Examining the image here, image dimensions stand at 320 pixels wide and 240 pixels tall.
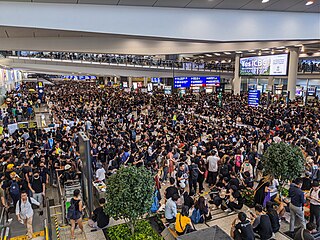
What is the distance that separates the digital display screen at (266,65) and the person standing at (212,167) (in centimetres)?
1221

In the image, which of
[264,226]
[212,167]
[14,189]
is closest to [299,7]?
[212,167]

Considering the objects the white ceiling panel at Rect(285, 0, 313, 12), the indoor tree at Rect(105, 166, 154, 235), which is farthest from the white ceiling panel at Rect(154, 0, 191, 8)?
the indoor tree at Rect(105, 166, 154, 235)

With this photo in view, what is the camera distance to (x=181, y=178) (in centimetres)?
879

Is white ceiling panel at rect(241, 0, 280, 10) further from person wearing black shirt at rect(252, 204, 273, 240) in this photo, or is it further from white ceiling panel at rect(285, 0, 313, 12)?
person wearing black shirt at rect(252, 204, 273, 240)

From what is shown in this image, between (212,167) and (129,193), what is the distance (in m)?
4.73

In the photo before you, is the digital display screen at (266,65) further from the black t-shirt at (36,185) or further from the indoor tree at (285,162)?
the black t-shirt at (36,185)

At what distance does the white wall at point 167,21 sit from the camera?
7.17 m

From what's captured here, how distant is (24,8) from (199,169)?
23.4 ft

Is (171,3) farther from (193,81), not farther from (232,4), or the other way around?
(193,81)

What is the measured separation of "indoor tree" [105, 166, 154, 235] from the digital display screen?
16.4 meters

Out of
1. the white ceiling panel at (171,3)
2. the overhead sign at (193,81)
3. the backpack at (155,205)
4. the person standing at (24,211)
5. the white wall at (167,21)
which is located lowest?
the backpack at (155,205)

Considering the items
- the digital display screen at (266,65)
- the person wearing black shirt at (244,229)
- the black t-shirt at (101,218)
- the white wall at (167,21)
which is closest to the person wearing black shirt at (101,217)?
the black t-shirt at (101,218)

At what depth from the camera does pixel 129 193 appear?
5434mm

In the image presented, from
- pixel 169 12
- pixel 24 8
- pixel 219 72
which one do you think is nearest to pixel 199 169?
pixel 169 12
